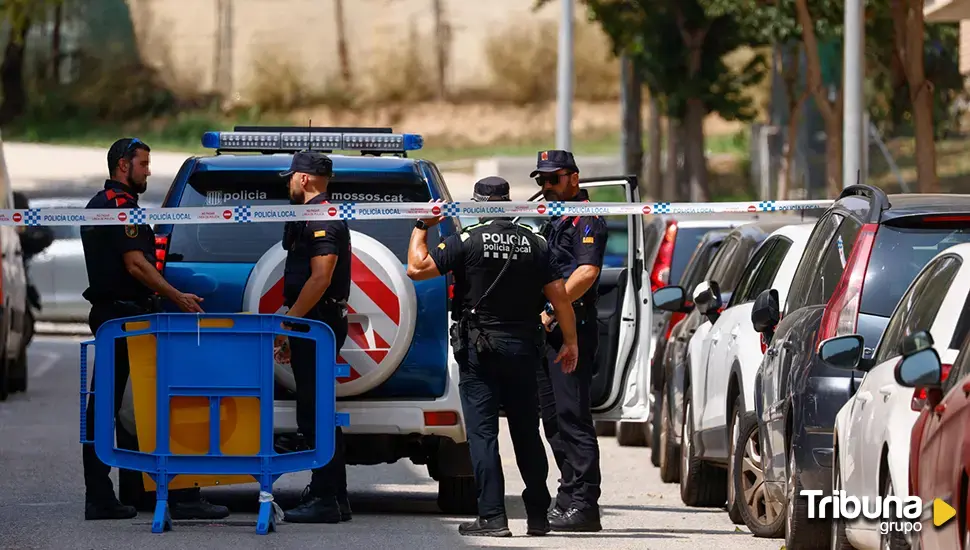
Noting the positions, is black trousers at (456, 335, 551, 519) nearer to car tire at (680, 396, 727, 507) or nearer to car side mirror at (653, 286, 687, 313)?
car tire at (680, 396, 727, 507)

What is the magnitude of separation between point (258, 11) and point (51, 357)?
47884mm

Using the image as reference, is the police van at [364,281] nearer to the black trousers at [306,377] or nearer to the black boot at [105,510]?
the black trousers at [306,377]

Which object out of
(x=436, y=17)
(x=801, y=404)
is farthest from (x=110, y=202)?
(x=436, y=17)

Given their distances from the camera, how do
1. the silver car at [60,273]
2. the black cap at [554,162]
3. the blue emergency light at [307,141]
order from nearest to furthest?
the black cap at [554,162] → the blue emergency light at [307,141] → the silver car at [60,273]

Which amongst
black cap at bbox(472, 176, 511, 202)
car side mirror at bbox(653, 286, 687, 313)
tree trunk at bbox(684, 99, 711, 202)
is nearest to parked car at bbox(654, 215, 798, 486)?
car side mirror at bbox(653, 286, 687, 313)

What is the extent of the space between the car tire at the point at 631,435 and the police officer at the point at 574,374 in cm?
572

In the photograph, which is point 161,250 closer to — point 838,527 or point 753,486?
point 753,486

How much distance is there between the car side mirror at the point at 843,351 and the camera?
7.85 meters

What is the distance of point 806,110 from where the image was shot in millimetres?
47688

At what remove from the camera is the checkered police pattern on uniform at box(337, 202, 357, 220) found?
33.0ft

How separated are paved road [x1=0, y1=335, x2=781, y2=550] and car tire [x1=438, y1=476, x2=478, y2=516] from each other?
0.33 ft

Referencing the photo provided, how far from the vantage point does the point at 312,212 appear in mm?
9984

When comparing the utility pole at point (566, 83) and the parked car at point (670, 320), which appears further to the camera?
the utility pole at point (566, 83)

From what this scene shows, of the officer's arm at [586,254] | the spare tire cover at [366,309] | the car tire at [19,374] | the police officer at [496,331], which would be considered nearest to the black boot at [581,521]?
the police officer at [496,331]
